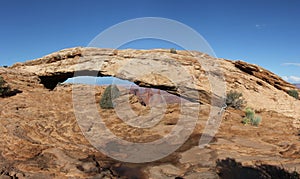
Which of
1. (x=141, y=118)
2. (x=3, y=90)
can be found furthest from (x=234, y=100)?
(x=3, y=90)

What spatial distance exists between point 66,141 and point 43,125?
Result: 2.28 m

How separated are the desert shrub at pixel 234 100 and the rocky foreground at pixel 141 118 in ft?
2.12

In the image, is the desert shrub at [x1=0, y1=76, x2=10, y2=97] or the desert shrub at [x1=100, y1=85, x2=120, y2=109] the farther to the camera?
the desert shrub at [x1=100, y1=85, x2=120, y2=109]

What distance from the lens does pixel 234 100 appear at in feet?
57.8

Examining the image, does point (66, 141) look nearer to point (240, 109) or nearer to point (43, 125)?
point (43, 125)

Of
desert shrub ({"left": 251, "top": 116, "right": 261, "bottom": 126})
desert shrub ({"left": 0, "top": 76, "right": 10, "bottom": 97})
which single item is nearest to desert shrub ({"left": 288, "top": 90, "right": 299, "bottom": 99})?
desert shrub ({"left": 251, "top": 116, "right": 261, "bottom": 126})

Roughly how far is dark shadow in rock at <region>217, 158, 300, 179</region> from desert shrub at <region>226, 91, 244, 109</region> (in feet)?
30.7

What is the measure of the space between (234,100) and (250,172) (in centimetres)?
1014

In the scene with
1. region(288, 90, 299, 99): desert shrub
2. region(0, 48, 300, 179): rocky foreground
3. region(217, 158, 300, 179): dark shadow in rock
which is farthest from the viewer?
region(288, 90, 299, 99): desert shrub

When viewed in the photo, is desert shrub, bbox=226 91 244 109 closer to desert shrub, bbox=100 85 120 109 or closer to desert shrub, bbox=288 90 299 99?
desert shrub, bbox=288 90 299 99

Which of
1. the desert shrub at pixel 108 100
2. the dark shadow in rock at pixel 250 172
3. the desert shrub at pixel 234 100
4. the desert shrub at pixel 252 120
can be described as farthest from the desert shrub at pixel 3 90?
the desert shrub at pixel 252 120

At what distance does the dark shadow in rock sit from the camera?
7.70m

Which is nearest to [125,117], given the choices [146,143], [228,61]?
[146,143]

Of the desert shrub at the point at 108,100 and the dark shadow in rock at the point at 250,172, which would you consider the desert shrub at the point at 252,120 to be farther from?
the desert shrub at the point at 108,100
